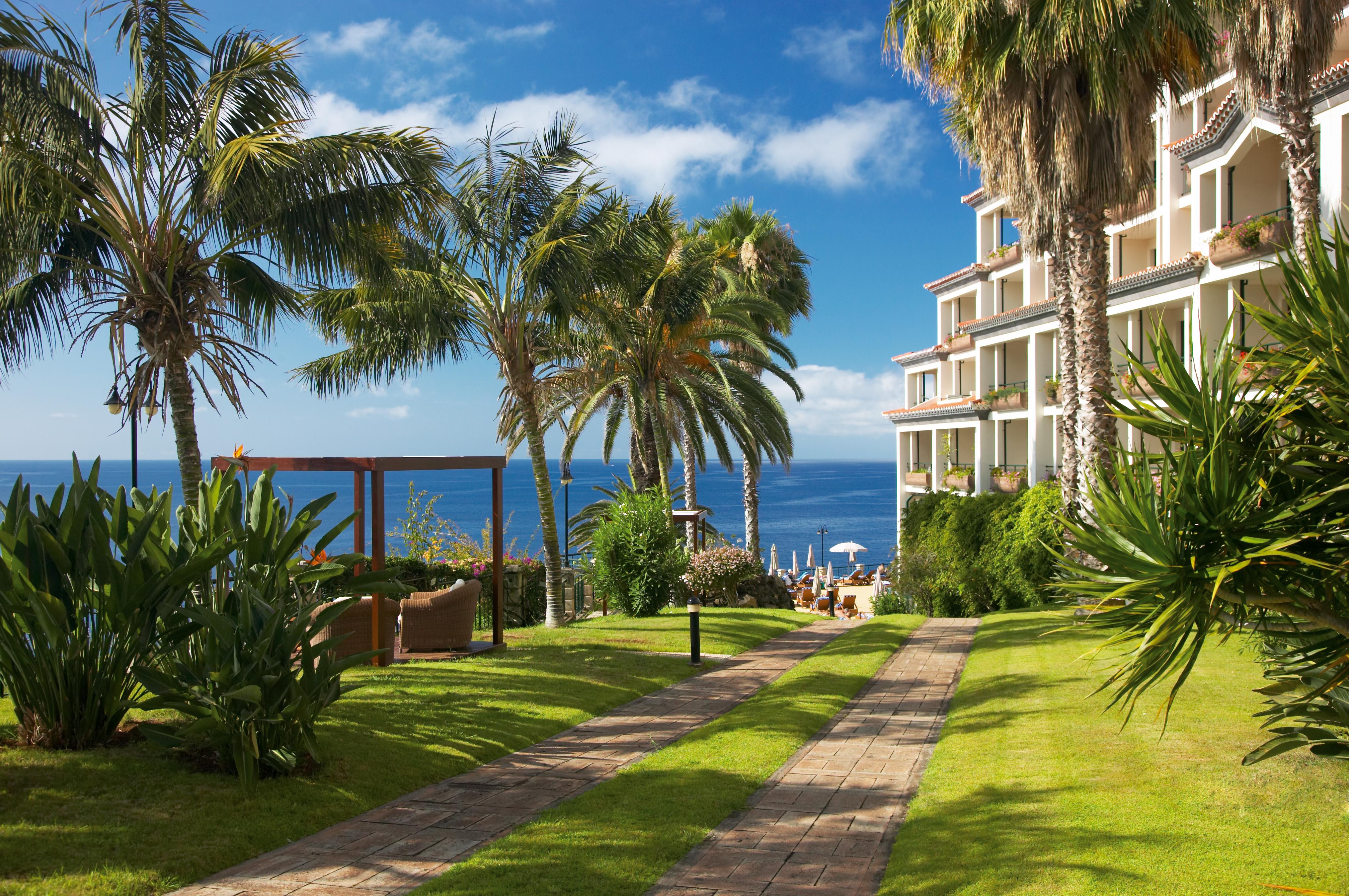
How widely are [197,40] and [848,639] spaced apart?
A: 505 inches

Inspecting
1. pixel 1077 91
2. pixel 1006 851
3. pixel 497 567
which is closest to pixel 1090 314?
pixel 1077 91

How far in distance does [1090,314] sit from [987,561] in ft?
39.7

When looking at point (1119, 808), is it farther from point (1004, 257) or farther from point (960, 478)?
point (1004, 257)

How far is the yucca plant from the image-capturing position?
20.6ft

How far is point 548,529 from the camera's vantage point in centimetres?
1619

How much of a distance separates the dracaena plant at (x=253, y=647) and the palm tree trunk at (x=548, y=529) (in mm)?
8375

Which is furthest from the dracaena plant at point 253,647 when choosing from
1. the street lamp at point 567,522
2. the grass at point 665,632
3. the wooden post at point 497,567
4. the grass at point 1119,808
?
the street lamp at point 567,522

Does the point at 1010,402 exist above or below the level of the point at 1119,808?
above

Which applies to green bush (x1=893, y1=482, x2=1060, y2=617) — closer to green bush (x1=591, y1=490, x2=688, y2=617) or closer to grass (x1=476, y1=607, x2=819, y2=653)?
grass (x1=476, y1=607, x2=819, y2=653)

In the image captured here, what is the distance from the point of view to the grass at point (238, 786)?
516cm

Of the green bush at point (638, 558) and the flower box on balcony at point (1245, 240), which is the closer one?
the green bush at point (638, 558)

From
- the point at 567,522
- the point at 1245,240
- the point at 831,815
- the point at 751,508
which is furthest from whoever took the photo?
the point at 751,508

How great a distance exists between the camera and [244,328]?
36.7 ft

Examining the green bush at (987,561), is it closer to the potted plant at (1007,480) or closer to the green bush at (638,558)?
the potted plant at (1007,480)
